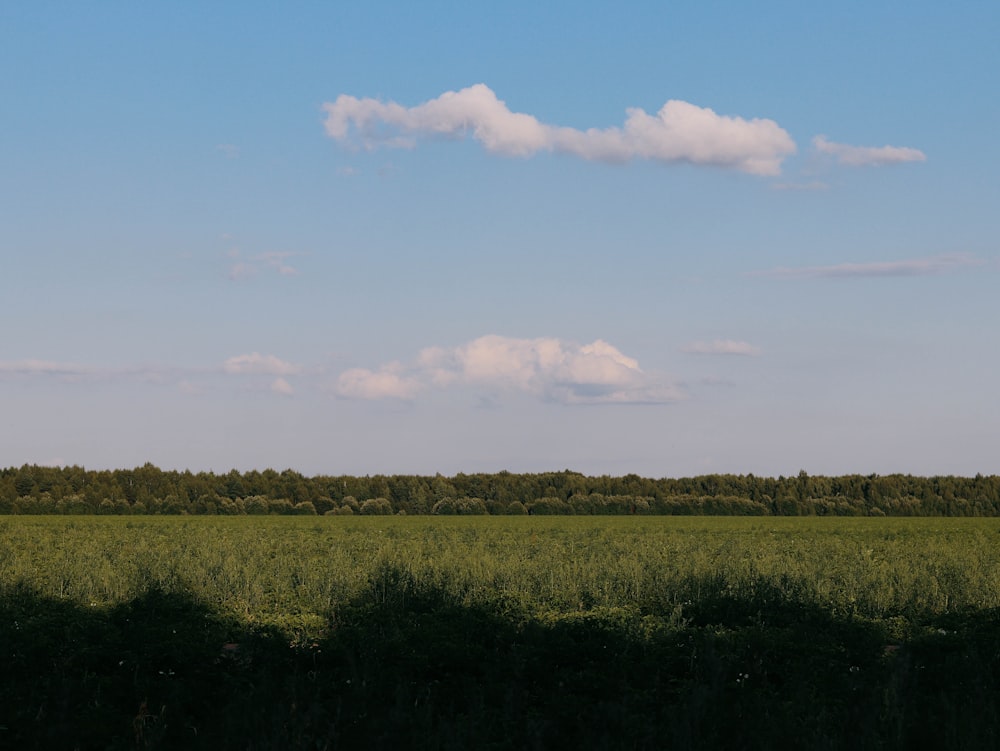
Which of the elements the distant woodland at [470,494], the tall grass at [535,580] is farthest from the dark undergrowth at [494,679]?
the distant woodland at [470,494]

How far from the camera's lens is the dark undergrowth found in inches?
287

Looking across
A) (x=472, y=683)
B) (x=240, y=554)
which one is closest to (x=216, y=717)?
(x=472, y=683)

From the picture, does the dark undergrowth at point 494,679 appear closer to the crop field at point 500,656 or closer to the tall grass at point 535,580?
the crop field at point 500,656

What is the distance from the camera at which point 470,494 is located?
88.9 m

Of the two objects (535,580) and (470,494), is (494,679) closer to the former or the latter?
(535,580)

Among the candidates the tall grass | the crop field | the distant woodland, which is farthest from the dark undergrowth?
the distant woodland

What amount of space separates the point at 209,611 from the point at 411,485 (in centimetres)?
7513

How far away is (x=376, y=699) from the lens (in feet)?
27.7

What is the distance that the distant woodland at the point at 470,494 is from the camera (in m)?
80.2

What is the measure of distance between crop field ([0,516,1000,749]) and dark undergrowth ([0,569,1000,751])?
0.03m

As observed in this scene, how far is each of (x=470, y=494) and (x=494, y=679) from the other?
79252mm

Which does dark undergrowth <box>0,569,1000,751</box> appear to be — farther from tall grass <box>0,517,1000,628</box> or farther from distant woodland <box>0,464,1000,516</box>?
distant woodland <box>0,464,1000,516</box>

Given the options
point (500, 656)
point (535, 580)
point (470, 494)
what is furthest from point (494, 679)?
point (470, 494)

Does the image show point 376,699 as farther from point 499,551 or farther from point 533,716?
point 499,551
